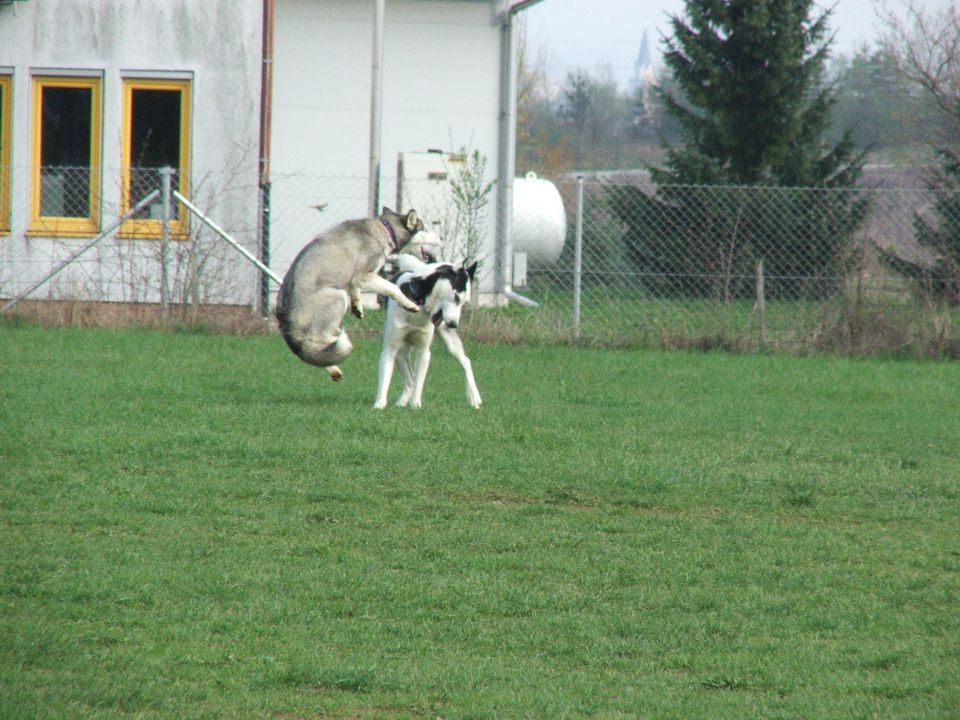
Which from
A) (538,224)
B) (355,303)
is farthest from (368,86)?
(355,303)

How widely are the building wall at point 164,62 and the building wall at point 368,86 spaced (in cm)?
265

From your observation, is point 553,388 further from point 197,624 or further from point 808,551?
point 197,624

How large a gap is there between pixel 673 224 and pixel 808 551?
1342 cm

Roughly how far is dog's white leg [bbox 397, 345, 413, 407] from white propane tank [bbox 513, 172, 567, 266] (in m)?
14.7

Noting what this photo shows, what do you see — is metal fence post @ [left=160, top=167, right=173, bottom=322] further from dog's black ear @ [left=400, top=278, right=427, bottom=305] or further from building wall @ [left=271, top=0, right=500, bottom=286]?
dog's black ear @ [left=400, top=278, right=427, bottom=305]

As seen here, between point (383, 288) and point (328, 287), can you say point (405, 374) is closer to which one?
point (383, 288)

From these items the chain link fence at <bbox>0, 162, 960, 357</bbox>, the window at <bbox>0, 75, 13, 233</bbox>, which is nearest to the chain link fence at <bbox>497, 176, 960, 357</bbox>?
the chain link fence at <bbox>0, 162, 960, 357</bbox>

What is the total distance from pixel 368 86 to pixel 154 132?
4012 millimetres

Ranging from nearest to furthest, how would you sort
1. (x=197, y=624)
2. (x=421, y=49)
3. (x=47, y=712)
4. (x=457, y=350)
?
(x=47, y=712), (x=197, y=624), (x=457, y=350), (x=421, y=49)

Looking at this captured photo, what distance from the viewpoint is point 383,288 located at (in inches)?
373

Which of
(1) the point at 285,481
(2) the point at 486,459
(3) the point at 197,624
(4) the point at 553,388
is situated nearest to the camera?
(3) the point at 197,624

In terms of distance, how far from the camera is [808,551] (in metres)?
6.93

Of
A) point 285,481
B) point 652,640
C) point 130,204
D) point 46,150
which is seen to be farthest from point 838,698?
point 46,150

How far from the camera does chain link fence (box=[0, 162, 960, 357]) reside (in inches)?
→ 650
